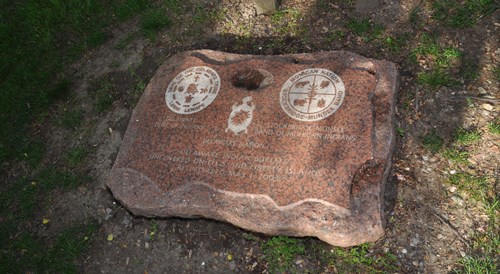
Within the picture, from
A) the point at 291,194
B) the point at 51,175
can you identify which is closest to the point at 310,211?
the point at 291,194

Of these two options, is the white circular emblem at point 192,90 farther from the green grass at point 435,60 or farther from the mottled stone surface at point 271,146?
the green grass at point 435,60

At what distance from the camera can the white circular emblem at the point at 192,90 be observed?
12.0 feet

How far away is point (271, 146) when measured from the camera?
3.25 metres

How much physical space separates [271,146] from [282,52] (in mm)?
1408

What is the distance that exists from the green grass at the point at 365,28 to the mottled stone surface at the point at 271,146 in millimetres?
719

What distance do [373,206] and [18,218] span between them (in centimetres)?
322

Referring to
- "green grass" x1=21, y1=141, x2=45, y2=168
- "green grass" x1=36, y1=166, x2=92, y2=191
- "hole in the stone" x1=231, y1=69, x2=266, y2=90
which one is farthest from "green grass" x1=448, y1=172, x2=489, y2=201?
"green grass" x1=21, y1=141, x2=45, y2=168

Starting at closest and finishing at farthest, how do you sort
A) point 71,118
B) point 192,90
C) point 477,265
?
point 477,265
point 192,90
point 71,118

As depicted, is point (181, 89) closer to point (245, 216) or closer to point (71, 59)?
point (245, 216)

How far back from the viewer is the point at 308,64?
360 cm

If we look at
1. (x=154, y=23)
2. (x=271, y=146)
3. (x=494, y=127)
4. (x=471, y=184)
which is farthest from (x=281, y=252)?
(x=154, y=23)

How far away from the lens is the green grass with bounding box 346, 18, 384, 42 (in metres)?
4.15

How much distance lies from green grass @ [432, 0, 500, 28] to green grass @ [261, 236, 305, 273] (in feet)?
8.25

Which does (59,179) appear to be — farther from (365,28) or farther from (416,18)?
(416,18)
